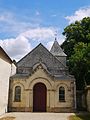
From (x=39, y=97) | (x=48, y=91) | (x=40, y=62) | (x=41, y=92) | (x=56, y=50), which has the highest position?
(x=56, y=50)

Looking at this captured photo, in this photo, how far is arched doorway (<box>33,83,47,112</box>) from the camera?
1077 inches

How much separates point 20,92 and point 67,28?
57.4ft

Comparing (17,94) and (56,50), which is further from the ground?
→ (56,50)

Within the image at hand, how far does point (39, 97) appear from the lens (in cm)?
2770

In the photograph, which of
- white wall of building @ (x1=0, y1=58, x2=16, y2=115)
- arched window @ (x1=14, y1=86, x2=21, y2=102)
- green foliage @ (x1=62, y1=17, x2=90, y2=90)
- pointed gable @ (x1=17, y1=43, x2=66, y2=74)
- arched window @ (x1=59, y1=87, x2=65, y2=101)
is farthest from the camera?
green foliage @ (x1=62, y1=17, x2=90, y2=90)

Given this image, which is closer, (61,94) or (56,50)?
(61,94)

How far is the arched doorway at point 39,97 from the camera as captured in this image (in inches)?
1077

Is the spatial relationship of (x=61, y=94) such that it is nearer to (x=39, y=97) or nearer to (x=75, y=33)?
(x=39, y=97)

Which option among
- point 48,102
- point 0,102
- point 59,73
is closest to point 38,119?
point 0,102

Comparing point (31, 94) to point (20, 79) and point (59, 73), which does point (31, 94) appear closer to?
point (20, 79)

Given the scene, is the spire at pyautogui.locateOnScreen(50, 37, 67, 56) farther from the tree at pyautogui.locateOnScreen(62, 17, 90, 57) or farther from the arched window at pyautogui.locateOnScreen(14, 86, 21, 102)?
the arched window at pyautogui.locateOnScreen(14, 86, 21, 102)

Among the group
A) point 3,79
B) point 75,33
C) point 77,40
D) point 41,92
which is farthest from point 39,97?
point 75,33

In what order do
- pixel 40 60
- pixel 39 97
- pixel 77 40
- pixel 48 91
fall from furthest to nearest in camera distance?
pixel 77 40, pixel 40 60, pixel 39 97, pixel 48 91

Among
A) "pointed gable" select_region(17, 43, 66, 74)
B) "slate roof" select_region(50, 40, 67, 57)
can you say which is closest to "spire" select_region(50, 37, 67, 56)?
"slate roof" select_region(50, 40, 67, 57)
